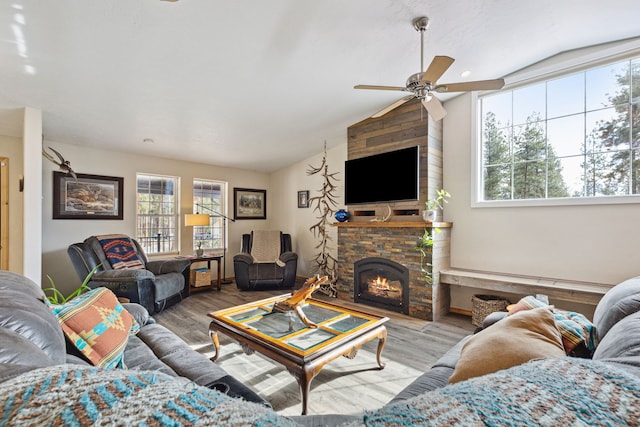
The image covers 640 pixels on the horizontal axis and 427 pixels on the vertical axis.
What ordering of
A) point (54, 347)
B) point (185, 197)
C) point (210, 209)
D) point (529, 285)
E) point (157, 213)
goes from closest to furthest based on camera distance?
point (54, 347), point (529, 285), point (157, 213), point (185, 197), point (210, 209)

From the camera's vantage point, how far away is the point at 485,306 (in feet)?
10.7

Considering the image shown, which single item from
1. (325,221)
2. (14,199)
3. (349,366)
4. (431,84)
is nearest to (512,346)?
(349,366)

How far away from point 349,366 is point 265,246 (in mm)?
3228

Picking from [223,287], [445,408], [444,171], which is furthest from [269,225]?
[445,408]

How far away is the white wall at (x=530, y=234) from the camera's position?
2.88 m

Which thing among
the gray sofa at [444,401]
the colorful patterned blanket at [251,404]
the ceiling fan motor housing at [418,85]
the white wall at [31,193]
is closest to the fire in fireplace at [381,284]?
the ceiling fan motor housing at [418,85]

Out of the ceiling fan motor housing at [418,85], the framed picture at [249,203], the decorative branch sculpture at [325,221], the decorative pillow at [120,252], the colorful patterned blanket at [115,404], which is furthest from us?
the framed picture at [249,203]

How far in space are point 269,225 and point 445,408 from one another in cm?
626

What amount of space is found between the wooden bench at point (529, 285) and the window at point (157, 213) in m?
4.50

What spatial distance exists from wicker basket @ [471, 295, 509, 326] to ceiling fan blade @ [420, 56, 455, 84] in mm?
2504

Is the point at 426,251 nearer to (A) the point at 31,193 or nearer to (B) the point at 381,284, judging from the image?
(B) the point at 381,284

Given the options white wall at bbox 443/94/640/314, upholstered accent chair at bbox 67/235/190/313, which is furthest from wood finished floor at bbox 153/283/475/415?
white wall at bbox 443/94/640/314

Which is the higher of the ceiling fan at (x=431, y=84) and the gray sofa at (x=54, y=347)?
the ceiling fan at (x=431, y=84)

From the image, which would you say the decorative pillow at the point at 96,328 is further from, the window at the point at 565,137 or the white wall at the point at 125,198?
the window at the point at 565,137
